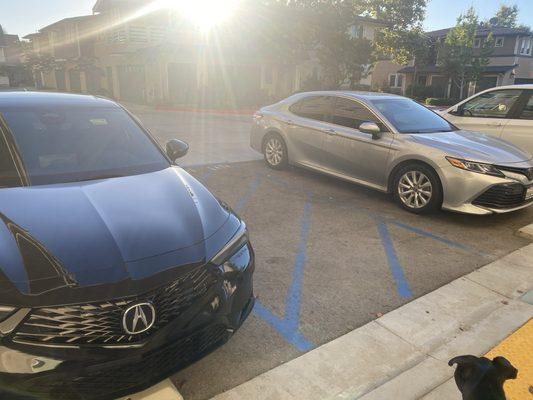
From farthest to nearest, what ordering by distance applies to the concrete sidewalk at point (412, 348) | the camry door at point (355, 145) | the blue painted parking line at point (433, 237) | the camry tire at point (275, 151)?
1. the camry tire at point (275, 151)
2. the camry door at point (355, 145)
3. the blue painted parking line at point (433, 237)
4. the concrete sidewalk at point (412, 348)

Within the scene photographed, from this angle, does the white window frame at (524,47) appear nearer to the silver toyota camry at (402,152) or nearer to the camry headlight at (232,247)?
the silver toyota camry at (402,152)

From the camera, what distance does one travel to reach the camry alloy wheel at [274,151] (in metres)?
7.94

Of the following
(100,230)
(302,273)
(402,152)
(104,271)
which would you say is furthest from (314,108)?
(104,271)

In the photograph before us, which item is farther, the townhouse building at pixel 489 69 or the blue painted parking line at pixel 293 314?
the townhouse building at pixel 489 69

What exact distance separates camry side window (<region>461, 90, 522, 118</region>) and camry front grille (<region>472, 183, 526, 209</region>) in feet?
8.59

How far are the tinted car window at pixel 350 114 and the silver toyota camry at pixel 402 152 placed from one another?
0.05ft

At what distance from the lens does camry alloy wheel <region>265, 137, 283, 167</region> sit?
7.94 metres

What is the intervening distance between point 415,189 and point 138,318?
15.1ft

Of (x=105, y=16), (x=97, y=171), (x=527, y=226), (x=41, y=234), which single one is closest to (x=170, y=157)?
(x=97, y=171)

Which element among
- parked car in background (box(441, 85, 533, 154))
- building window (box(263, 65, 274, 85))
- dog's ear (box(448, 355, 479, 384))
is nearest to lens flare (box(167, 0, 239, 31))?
building window (box(263, 65, 274, 85))

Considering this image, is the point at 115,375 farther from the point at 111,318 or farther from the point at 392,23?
the point at 392,23

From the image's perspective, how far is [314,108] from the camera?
732 centimetres

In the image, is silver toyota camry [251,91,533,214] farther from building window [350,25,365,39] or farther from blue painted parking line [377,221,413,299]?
building window [350,25,365,39]

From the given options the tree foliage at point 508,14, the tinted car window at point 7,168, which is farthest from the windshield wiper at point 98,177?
the tree foliage at point 508,14
